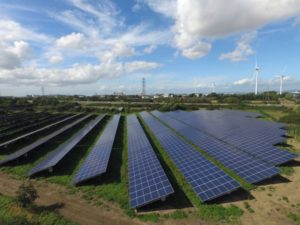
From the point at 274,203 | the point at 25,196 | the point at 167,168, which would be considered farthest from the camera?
the point at 167,168

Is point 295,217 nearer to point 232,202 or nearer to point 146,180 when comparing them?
point 232,202

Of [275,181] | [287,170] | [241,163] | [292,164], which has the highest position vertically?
[241,163]

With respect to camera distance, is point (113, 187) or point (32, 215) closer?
point (32, 215)

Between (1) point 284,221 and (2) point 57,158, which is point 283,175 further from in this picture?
(2) point 57,158

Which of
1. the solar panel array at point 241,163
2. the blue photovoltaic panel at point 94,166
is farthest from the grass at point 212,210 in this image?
the blue photovoltaic panel at point 94,166

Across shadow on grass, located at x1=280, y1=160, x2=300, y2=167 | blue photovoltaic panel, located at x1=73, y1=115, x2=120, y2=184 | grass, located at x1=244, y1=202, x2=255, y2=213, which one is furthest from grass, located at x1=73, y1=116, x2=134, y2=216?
shadow on grass, located at x1=280, y1=160, x2=300, y2=167

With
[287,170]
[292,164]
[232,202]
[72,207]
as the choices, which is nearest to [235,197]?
[232,202]

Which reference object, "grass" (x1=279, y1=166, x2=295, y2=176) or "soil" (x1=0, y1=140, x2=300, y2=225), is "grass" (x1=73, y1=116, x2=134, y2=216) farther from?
"grass" (x1=279, y1=166, x2=295, y2=176)

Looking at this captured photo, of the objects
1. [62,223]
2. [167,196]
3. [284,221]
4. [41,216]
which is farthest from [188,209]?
[41,216]

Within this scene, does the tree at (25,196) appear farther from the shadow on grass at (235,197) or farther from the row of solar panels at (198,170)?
the shadow on grass at (235,197)
